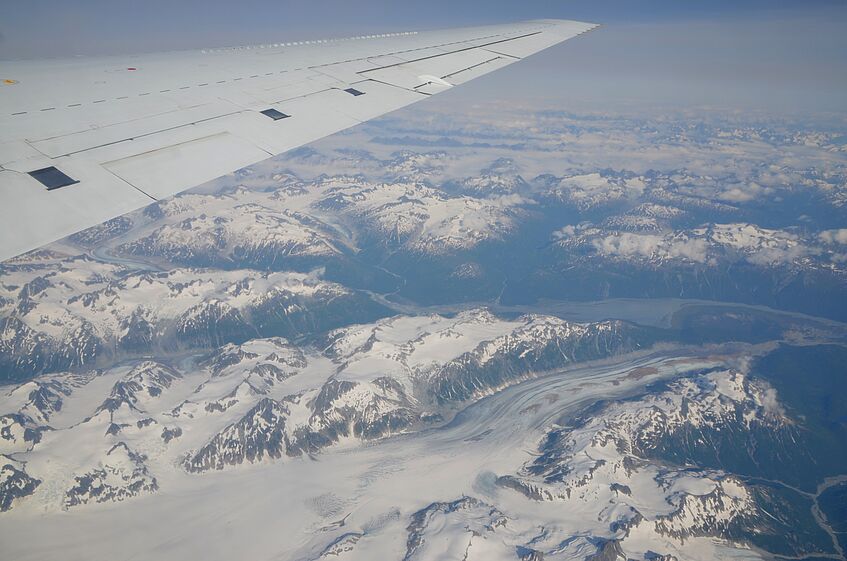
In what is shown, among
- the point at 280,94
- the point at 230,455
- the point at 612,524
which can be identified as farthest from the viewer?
the point at 230,455

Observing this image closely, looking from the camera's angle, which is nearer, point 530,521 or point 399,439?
point 530,521

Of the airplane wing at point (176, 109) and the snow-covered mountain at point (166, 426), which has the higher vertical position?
the airplane wing at point (176, 109)

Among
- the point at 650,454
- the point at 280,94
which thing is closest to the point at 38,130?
the point at 280,94

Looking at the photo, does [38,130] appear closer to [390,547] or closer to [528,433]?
[390,547]

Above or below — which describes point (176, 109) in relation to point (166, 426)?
above

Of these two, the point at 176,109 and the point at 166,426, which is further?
the point at 166,426

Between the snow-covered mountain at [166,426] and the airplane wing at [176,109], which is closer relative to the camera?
the airplane wing at [176,109]

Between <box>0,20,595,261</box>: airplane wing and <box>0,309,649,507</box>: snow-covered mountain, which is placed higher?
<box>0,20,595,261</box>: airplane wing

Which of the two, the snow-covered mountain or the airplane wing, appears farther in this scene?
the snow-covered mountain
